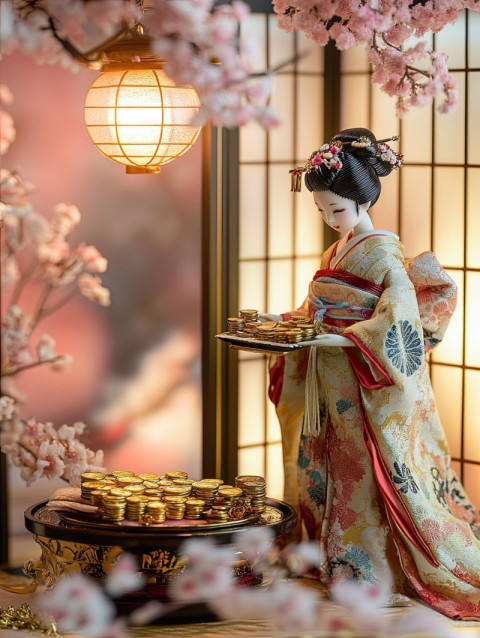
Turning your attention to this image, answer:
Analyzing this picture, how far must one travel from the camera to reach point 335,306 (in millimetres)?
4168

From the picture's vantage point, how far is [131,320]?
632 cm

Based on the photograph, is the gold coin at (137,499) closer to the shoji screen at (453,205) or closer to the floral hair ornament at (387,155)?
the floral hair ornament at (387,155)

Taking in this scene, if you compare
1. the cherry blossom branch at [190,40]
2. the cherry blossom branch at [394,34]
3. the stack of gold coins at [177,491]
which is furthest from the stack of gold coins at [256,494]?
the cherry blossom branch at [190,40]

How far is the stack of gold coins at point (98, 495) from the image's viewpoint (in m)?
3.95

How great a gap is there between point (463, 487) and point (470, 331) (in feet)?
2.41

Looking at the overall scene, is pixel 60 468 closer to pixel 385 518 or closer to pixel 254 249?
pixel 385 518

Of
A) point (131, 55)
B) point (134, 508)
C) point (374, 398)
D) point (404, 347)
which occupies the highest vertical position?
point (131, 55)

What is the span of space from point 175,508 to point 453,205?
1.95 metres

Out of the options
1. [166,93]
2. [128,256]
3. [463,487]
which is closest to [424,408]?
[463,487]

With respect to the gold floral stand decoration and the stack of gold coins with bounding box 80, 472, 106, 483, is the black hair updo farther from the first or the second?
the stack of gold coins with bounding box 80, 472, 106, 483

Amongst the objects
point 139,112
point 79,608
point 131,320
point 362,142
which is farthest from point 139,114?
point 131,320

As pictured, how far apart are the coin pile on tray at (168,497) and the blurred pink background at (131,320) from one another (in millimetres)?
1768

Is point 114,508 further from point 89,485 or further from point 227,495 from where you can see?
point 227,495

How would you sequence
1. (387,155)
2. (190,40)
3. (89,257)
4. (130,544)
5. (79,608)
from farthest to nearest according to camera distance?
1. (387,155)
2. (130,544)
3. (89,257)
4. (190,40)
5. (79,608)
